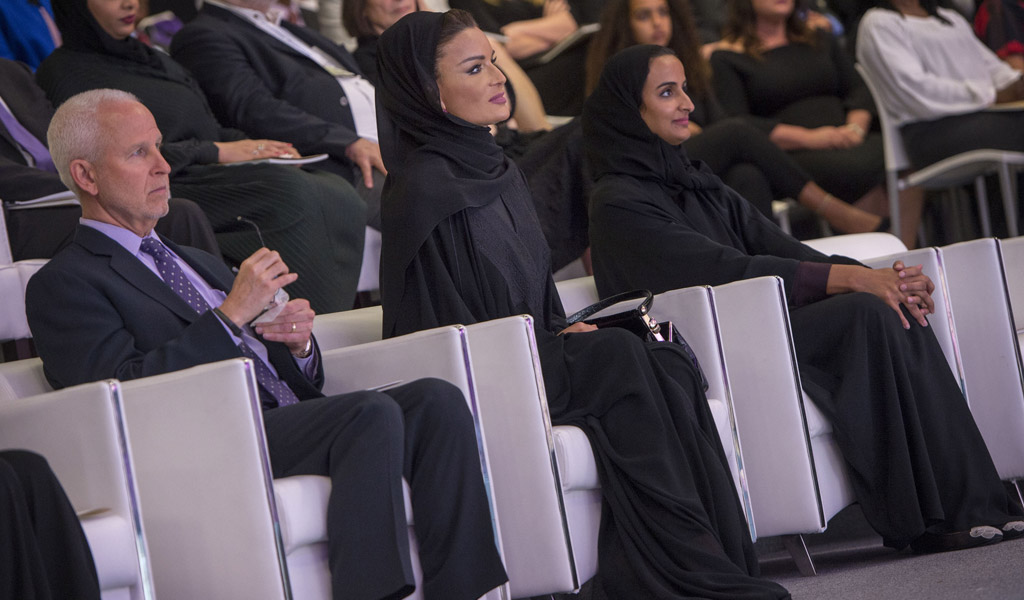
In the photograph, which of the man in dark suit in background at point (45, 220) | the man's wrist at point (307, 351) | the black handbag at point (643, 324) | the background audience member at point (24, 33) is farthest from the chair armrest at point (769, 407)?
the background audience member at point (24, 33)

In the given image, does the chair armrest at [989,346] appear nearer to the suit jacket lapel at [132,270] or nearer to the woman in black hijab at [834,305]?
the woman in black hijab at [834,305]

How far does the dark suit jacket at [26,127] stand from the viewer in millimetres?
3070

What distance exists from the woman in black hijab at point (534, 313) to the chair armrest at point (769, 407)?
24 centimetres

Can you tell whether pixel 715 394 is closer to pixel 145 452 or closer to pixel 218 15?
pixel 145 452

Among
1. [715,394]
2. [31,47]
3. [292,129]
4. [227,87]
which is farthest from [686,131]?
[31,47]

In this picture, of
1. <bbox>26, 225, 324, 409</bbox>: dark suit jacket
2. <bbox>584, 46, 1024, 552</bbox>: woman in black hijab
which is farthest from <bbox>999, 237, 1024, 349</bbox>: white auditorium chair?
<bbox>26, 225, 324, 409</bbox>: dark suit jacket

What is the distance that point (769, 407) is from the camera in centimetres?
267

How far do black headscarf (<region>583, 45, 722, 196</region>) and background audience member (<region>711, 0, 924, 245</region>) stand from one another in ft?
6.11

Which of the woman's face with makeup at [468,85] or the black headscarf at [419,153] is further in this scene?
the woman's face with makeup at [468,85]

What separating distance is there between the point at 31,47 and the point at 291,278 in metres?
2.08

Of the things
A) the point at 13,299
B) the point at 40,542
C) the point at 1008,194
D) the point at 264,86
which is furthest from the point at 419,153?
the point at 1008,194

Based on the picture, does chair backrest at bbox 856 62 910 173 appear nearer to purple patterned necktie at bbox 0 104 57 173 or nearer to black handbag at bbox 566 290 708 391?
black handbag at bbox 566 290 708 391

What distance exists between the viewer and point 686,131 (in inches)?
127

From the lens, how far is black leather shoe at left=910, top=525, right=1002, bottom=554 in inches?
105
